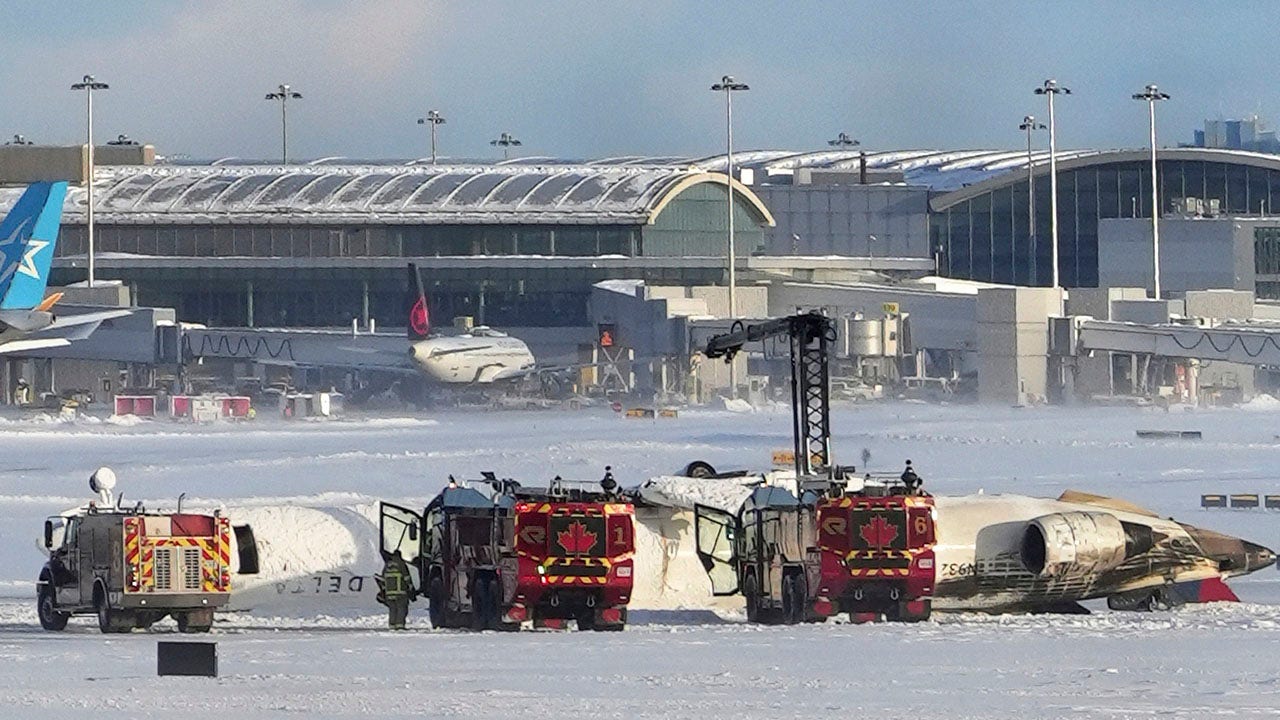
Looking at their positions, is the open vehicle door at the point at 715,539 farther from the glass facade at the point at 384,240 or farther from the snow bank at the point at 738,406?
the glass facade at the point at 384,240

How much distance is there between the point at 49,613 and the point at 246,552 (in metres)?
3.29

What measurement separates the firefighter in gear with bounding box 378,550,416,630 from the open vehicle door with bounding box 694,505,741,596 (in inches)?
192

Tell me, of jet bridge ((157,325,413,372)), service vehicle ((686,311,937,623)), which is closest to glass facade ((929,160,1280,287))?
jet bridge ((157,325,413,372))

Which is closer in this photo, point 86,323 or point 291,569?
point 291,569

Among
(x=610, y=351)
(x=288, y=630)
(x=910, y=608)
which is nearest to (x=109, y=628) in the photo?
(x=288, y=630)

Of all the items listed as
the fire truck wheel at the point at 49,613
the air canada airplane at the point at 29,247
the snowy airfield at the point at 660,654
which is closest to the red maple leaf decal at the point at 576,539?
the snowy airfield at the point at 660,654

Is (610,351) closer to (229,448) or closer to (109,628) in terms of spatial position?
(229,448)

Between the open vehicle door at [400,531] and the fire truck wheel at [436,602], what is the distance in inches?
45.7

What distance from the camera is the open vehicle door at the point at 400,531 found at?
39.7m

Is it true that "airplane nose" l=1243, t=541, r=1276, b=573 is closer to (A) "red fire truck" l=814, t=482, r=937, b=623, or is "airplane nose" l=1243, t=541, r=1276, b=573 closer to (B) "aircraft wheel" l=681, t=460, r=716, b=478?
(A) "red fire truck" l=814, t=482, r=937, b=623

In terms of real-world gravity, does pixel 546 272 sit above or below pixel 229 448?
above

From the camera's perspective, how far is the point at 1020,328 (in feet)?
364

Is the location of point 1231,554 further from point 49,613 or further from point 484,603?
point 49,613

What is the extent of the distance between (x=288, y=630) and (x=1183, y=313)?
3451 inches
